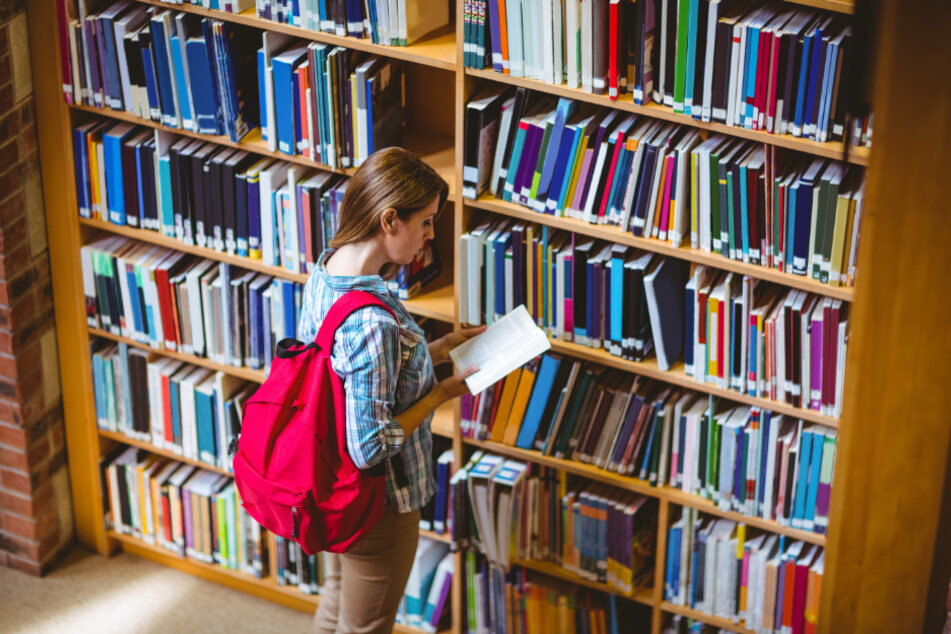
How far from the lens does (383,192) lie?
2270 mm

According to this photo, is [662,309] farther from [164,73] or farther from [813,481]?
[164,73]

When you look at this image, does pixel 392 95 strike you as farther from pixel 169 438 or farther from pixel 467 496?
pixel 169 438

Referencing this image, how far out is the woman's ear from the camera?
226 cm

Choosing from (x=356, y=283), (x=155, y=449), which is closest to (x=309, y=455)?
(x=356, y=283)

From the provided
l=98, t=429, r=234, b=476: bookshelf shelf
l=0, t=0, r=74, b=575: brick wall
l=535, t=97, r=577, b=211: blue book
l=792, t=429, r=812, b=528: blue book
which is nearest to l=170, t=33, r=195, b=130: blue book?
l=0, t=0, r=74, b=575: brick wall

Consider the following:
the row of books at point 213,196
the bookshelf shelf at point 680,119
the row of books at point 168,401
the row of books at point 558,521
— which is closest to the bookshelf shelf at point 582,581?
the row of books at point 558,521

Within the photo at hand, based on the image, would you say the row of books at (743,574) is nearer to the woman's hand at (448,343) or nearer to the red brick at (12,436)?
the woman's hand at (448,343)

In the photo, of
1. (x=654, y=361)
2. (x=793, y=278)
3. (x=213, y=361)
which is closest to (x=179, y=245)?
(x=213, y=361)

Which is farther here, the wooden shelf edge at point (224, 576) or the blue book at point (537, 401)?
the wooden shelf edge at point (224, 576)

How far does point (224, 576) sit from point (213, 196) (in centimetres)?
126

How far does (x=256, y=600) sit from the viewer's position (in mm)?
3527

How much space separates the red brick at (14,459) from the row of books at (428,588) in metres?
1.18

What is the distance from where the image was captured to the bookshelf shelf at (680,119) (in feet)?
7.64

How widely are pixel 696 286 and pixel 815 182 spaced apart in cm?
37
